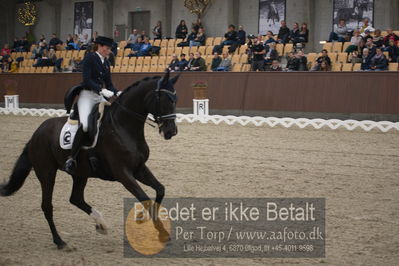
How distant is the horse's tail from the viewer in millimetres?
6680

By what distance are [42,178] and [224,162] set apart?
5046mm

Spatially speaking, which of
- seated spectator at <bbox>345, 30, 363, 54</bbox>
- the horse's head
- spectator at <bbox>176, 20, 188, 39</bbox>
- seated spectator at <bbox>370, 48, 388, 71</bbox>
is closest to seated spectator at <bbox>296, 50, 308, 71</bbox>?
seated spectator at <bbox>345, 30, 363, 54</bbox>

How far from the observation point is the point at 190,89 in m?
20.1

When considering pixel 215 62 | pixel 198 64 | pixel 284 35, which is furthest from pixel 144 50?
pixel 284 35

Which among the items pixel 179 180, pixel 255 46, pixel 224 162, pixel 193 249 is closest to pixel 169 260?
pixel 193 249

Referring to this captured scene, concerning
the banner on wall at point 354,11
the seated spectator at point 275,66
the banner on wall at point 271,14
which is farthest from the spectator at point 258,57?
the banner on wall at point 271,14

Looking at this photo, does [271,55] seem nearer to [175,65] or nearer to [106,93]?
[175,65]

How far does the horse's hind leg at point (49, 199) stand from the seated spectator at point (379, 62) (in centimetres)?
1213

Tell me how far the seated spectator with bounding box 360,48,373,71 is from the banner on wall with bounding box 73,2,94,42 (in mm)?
19545

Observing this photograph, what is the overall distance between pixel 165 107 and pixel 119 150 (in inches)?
25.2

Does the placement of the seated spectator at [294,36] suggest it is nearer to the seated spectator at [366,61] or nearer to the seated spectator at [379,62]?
the seated spectator at [366,61]

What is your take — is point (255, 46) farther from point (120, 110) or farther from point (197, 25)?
point (120, 110)

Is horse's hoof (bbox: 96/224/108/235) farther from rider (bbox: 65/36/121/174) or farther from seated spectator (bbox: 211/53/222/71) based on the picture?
seated spectator (bbox: 211/53/222/71)

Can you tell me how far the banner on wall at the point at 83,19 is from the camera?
3300 centimetres
